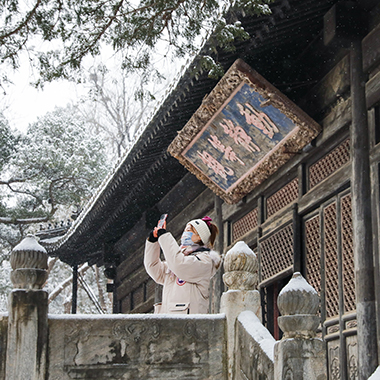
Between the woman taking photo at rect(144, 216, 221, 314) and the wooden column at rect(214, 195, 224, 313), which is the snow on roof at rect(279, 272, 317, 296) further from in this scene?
the wooden column at rect(214, 195, 224, 313)

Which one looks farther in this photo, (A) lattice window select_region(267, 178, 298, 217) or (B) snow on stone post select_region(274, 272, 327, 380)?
(A) lattice window select_region(267, 178, 298, 217)

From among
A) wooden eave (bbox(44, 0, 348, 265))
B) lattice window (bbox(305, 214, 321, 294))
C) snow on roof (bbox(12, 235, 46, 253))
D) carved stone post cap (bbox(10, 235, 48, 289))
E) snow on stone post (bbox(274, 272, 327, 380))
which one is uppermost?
wooden eave (bbox(44, 0, 348, 265))

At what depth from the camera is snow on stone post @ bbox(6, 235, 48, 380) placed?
4676 millimetres

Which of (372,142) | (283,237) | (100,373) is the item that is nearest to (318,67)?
(372,142)

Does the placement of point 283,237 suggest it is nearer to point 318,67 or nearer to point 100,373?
point 318,67

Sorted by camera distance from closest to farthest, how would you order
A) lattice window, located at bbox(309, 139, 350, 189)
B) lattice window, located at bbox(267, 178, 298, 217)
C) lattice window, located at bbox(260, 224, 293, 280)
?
lattice window, located at bbox(309, 139, 350, 189), lattice window, located at bbox(260, 224, 293, 280), lattice window, located at bbox(267, 178, 298, 217)

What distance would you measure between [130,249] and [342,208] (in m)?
9.33

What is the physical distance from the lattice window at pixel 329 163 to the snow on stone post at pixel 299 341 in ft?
10.7

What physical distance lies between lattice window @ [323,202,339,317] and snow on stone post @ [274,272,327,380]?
120 inches

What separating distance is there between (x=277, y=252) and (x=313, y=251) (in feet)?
3.08

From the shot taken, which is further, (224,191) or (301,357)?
(224,191)

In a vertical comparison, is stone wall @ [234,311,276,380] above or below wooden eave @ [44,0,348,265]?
below

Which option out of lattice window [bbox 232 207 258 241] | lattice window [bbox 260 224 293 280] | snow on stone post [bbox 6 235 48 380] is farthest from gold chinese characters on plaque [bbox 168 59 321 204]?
snow on stone post [bbox 6 235 48 380]

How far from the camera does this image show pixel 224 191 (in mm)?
9414
